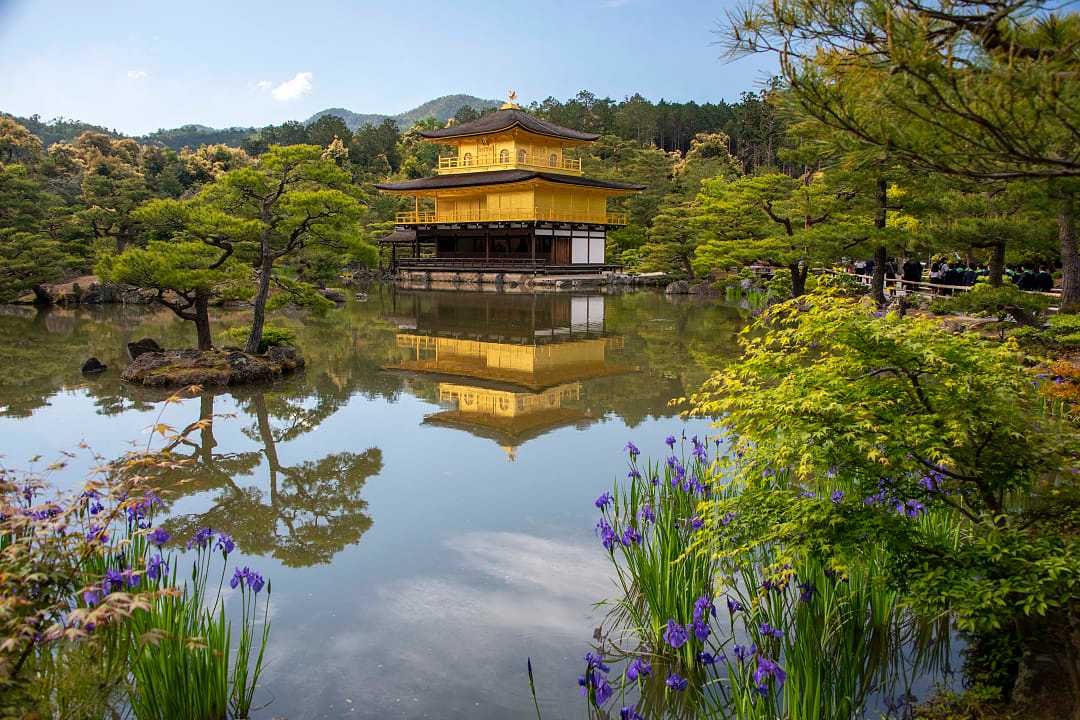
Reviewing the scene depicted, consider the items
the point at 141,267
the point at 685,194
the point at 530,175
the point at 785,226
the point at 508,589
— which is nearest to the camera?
the point at 508,589

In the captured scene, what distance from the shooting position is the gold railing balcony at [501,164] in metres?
34.5

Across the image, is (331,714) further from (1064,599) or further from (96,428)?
(96,428)

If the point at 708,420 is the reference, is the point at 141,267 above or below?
above

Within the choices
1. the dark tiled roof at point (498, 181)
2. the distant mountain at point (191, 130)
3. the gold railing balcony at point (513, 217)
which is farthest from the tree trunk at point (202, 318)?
the distant mountain at point (191, 130)

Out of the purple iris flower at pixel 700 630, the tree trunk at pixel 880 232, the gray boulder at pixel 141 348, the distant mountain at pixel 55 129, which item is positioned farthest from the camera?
the distant mountain at pixel 55 129

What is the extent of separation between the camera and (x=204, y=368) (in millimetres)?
11023

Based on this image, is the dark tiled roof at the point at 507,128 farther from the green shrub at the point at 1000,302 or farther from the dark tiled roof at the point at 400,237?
the green shrub at the point at 1000,302

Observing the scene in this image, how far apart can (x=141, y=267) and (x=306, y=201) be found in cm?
249

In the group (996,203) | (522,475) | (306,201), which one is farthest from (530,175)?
(522,475)

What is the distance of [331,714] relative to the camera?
10.9ft

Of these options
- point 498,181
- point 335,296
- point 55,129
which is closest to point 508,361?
point 335,296

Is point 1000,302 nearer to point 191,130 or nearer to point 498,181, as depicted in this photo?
point 498,181

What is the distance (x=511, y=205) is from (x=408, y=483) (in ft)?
89.5

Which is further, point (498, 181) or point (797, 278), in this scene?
point (498, 181)
